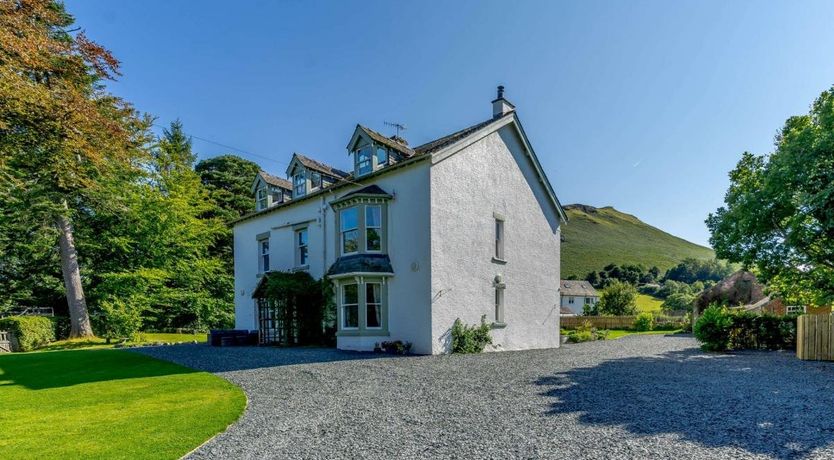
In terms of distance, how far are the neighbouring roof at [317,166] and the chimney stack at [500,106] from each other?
8.33 metres

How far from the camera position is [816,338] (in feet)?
51.4

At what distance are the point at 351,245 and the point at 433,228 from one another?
4.07 meters

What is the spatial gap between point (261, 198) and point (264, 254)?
3686 millimetres

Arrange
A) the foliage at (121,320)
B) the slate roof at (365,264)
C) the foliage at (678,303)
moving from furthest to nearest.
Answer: the foliage at (678,303), the foliage at (121,320), the slate roof at (365,264)

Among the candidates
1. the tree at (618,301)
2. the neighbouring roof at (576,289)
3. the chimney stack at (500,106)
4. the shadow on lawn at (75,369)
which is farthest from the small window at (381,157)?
the neighbouring roof at (576,289)

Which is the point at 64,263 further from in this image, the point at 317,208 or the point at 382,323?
the point at 382,323

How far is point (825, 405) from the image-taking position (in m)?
8.27

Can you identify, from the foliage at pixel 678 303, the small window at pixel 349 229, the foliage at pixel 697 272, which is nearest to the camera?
the small window at pixel 349 229

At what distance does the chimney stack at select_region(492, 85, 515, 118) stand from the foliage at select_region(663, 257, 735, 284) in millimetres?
113899

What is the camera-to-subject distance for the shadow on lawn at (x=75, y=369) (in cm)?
1190

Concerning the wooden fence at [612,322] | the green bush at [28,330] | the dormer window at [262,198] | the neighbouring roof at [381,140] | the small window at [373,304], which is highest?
the neighbouring roof at [381,140]

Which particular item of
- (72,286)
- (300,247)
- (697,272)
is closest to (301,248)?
(300,247)

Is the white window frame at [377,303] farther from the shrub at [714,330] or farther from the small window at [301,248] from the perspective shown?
the shrub at [714,330]

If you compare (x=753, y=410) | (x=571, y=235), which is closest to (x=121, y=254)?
(x=753, y=410)
